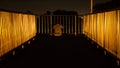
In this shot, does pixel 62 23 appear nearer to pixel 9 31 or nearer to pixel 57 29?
Result: pixel 57 29

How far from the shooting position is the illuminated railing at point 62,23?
104ft

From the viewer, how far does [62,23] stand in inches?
1267

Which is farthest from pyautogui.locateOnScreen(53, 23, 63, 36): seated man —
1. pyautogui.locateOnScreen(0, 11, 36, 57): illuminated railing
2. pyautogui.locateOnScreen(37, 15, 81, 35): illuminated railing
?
pyautogui.locateOnScreen(0, 11, 36, 57): illuminated railing

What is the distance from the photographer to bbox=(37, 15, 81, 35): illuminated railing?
31.5 meters

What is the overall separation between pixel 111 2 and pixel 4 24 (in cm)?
6712

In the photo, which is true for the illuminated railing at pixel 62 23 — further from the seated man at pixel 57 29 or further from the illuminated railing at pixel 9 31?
the illuminated railing at pixel 9 31

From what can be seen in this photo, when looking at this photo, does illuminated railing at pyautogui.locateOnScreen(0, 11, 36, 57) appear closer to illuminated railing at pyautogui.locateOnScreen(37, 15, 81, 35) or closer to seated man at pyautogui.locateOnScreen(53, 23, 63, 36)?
seated man at pyautogui.locateOnScreen(53, 23, 63, 36)

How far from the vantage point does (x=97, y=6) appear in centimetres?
8650

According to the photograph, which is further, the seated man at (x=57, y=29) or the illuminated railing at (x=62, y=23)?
the illuminated railing at (x=62, y=23)

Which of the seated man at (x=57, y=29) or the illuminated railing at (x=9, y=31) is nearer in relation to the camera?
the illuminated railing at (x=9, y=31)

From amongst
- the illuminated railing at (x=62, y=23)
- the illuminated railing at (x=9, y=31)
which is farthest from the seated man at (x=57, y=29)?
the illuminated railing at (x=9, y=31)

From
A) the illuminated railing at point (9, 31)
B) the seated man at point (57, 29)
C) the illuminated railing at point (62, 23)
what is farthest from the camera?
the illuminated railing at point (62, 23)

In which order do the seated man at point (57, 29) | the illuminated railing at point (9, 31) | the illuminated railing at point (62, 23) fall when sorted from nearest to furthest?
the illuminated railing at point (9, 31), the seated man at point (57, 29), the illuminated railing at point (62, 23)

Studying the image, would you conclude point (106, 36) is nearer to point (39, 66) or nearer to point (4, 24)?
point (39, 66)
